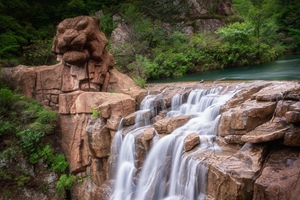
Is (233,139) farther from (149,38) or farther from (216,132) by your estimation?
(149,38)

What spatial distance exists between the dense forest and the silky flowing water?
694cm

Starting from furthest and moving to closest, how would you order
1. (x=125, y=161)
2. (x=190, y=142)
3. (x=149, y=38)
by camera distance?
(x=149, y=38), (x=125, y=161), (x=190, y=142)

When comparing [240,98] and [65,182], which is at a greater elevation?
[240,98]

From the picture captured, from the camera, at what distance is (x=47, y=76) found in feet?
34.2

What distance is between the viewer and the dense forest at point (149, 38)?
1451 cm

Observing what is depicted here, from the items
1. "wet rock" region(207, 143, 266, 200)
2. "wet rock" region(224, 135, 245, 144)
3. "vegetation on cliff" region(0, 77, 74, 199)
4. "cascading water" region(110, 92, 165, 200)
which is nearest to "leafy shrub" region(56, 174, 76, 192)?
"vegetation on cliff" region(0, 77, 74, 199)

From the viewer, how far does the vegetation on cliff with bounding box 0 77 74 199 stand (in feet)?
27.6

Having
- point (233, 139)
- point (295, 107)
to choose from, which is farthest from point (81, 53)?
point (295, 107)

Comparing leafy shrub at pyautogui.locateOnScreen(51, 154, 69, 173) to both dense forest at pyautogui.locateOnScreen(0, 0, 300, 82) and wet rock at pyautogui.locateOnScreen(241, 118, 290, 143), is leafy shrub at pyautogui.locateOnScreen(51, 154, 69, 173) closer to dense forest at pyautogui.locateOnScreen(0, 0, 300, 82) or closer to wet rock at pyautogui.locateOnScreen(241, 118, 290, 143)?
dense forest at pyautogui.locateOnScreen(0, 0, 300, 82)

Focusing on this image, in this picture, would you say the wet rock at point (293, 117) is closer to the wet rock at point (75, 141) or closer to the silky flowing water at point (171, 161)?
the silky flowing water at point (171, 161)

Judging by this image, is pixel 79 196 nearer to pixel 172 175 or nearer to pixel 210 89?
pixel 172 175

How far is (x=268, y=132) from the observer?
5215 millimetres

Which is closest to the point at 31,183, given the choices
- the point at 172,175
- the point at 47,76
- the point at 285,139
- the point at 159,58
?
the point at 47,76

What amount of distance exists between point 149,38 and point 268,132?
59.0 ft
